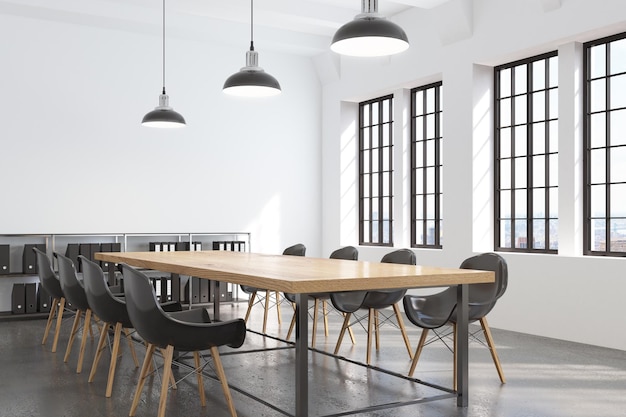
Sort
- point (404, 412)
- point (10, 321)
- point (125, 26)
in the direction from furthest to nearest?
1. point (125, 26)
2. point (10, 321)
3. point (404, 412)

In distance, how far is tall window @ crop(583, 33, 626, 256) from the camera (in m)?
6.31

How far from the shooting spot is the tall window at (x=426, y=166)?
8508mm

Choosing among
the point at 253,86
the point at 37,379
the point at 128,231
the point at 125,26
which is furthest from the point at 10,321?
the point at 253,86

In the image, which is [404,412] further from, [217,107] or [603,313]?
[217,107]

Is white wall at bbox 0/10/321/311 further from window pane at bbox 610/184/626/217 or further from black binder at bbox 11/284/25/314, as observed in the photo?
window pane at bbox 610/184/626/217

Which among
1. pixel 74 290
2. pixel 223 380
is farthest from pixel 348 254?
pixel 223 380

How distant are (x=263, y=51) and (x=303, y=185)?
204 cm

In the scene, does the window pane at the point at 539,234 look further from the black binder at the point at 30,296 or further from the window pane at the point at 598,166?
the black binder at the point at 30,296

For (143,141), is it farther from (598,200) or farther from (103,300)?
(598,200)

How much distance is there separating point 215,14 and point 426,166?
3.23m

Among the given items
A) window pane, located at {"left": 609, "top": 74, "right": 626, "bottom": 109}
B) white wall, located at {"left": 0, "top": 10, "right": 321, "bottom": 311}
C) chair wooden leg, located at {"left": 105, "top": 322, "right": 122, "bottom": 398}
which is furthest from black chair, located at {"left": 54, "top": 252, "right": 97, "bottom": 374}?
window pane, located at {"left": 609, "top": 74, "right": 626, "bottom": 109}

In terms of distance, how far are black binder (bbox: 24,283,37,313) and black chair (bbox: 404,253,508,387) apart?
16.1ft

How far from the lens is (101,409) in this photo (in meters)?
3.98

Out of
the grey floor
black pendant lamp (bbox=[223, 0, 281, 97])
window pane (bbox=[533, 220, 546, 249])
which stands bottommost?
the grey floor
